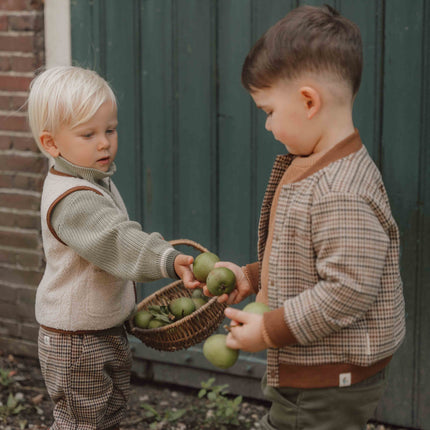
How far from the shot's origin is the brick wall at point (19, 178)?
390cm

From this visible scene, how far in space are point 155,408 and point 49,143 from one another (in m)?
1.79

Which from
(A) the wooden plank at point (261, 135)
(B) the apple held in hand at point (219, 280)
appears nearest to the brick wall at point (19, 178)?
(A) the wooden plank at point (261, 135)

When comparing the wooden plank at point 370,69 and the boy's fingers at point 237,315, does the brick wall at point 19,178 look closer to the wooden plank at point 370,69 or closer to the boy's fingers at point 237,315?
the wooden plank at point 370,69

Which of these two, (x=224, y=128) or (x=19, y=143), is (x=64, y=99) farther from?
(x=19, y=143)

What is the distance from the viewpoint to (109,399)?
9.55 ft

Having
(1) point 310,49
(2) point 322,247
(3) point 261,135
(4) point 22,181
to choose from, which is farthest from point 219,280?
(4) point 22,181

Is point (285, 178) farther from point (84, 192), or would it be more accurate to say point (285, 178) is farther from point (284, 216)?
point (84, 192)

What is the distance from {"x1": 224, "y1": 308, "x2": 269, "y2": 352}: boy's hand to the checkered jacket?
0.13 ft

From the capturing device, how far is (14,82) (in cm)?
395

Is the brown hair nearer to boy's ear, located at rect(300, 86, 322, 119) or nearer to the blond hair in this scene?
boy's ear, located at rect(300, 86, 322, 119)

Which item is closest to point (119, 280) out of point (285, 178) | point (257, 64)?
point (285, 178)

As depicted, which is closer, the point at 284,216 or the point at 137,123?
the point at 284,216

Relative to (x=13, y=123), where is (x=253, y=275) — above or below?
below

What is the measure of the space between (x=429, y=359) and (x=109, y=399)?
59.4 inches
